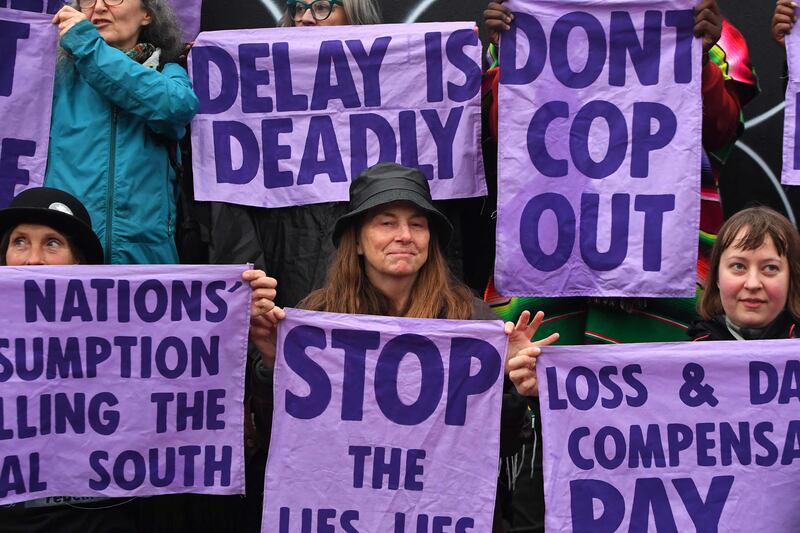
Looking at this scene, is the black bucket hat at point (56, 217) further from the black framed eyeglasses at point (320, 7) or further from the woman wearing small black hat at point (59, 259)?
the black framed eyeglasses at point (320, 7)

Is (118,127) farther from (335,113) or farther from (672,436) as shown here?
(672,436)

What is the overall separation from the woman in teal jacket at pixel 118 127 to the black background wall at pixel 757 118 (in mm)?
1267

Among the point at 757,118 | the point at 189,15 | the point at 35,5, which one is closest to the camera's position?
the point at 35,5

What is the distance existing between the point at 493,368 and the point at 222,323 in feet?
3.01

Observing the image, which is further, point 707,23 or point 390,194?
point 707,23

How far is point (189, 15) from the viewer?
6.04 metres

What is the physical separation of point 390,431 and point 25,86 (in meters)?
2.17

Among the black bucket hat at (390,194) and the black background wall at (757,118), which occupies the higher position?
the black background wall at (757,118)

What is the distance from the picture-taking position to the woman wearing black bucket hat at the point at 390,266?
453cm

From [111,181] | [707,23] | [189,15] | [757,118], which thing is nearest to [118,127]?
[111,181]

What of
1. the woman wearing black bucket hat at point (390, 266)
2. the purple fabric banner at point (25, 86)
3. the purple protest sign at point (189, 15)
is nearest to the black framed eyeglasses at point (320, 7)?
the purple protest sign at point (189, 15)

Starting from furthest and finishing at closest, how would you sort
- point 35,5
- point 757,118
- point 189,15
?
point 757,118 < point 189,15 < point 35,5

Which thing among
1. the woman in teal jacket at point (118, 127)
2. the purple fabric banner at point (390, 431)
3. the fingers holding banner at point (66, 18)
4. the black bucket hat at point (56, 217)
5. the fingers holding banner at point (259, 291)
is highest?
the fingers holding banner at point (66, 18)

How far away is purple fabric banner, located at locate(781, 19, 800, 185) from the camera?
17.0 ft
